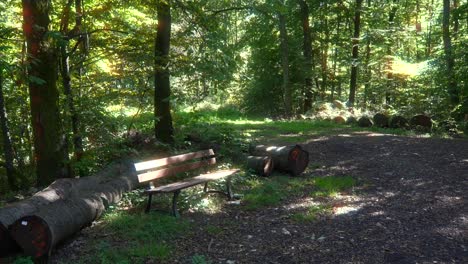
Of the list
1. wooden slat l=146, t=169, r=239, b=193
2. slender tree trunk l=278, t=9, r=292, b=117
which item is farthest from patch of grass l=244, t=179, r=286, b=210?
slender tree trunk l=278, t=9, r=292, b=117

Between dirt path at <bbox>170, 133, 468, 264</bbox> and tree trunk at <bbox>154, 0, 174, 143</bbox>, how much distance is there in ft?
12.5

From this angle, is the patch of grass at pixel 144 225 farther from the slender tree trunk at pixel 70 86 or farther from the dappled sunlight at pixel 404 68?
the dappled sunlight at pixel 404 68

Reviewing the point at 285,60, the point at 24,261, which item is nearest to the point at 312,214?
the point at 24,261

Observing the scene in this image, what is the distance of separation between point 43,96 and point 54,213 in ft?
9.08

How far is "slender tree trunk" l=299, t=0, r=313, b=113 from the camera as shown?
78.2 ft

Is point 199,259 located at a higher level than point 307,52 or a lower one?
lower

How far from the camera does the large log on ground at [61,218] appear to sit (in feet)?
15.4

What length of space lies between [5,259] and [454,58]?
53.5 feet

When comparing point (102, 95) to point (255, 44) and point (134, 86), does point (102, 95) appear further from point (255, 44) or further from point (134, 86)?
point (255, 44)

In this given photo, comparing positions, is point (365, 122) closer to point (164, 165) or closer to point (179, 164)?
point (179, 164)

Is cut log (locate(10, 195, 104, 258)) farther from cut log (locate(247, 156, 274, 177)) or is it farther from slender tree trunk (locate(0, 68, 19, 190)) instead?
cut log (locate(247, 156, 274, 177))

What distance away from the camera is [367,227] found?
6047 millimetres

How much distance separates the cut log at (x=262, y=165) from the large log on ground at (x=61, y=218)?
335cm

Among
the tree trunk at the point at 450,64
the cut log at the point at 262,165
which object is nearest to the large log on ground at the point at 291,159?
the cut log at the point at 262,165
